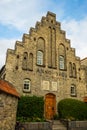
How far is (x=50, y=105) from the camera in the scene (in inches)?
847

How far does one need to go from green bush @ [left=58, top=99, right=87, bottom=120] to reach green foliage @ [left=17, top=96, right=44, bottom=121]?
8.94ft

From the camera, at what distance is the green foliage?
18.2m

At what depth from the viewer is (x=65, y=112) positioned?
67.4 feet

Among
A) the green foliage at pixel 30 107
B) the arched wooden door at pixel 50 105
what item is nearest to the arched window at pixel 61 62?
the arched wooden door at pixel 50 105

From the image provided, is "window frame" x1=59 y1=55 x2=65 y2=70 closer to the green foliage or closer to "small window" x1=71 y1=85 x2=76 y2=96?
"small window" x1=71 y1=85 x2=76 y2=96

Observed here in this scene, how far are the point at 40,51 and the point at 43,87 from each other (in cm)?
469

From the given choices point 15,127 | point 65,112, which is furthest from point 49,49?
point 15,127

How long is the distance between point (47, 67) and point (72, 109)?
19.5 feet

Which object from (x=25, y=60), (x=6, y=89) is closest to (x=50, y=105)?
(x=25, y=60)

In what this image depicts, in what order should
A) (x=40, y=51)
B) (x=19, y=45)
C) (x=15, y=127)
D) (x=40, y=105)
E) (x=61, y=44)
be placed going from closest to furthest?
1. (x=15, y=127)
2. (x=40, y=105)
3. (x=19, y=45)
4. (x=40, y=51)
5. (x=61, y=44)

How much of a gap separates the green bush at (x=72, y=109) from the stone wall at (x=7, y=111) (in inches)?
370

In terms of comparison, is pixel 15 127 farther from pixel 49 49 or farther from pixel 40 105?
pixel 49 49

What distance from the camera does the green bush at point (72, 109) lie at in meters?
20.6

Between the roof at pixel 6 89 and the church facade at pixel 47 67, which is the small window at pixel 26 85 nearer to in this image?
the church facade at pixel 47 67
